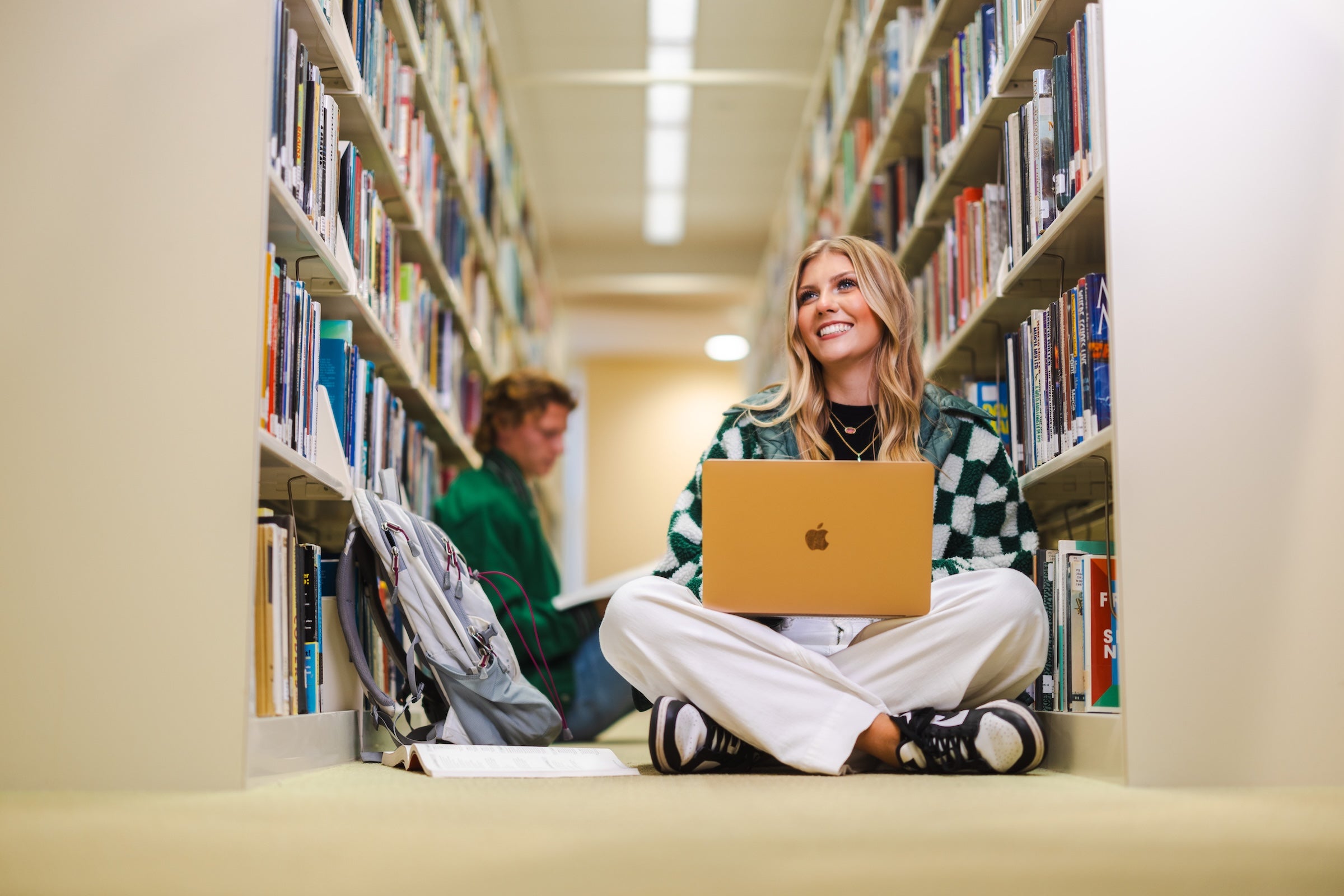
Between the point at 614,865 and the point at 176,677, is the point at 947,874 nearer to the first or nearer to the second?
the point at 614,865

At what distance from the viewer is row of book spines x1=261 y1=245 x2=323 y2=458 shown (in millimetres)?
1978

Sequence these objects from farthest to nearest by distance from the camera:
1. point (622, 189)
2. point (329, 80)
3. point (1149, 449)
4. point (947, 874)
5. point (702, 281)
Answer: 1. point (702, 281)
2. point (622, 189)
3. point (329, 80)
4. point (1149, 449)
5. point (947, 874)

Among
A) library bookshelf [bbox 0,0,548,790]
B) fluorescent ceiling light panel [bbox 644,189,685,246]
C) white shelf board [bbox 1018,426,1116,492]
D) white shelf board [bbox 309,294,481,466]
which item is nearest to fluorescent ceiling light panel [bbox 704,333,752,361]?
fluorescent ceiling light panel [bbox 644,189,685,246]

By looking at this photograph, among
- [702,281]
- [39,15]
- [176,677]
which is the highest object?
[702,281]

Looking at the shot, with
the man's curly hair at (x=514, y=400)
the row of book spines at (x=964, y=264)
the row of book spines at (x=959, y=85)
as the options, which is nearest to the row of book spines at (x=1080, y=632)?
Result: the row of book spines at (x=964, y=264)

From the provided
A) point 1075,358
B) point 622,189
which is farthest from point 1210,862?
point 622,189

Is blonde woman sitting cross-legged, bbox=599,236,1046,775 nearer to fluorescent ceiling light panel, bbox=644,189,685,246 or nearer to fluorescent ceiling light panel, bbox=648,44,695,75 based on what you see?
fluorescent ceiling light panel, bbox=648,44,695,75

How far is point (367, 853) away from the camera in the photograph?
1.17 metres

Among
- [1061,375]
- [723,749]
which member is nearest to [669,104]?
[1061,375]

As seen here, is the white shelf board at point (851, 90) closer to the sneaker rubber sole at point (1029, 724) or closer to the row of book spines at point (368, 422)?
the row of book spines at point (368, 422)

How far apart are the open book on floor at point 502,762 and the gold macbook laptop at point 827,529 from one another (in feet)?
1.29

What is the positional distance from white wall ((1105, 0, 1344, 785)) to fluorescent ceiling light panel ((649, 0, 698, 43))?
9.58 feet

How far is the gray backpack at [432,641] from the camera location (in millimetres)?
2203

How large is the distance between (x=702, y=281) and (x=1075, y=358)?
5273 mm
